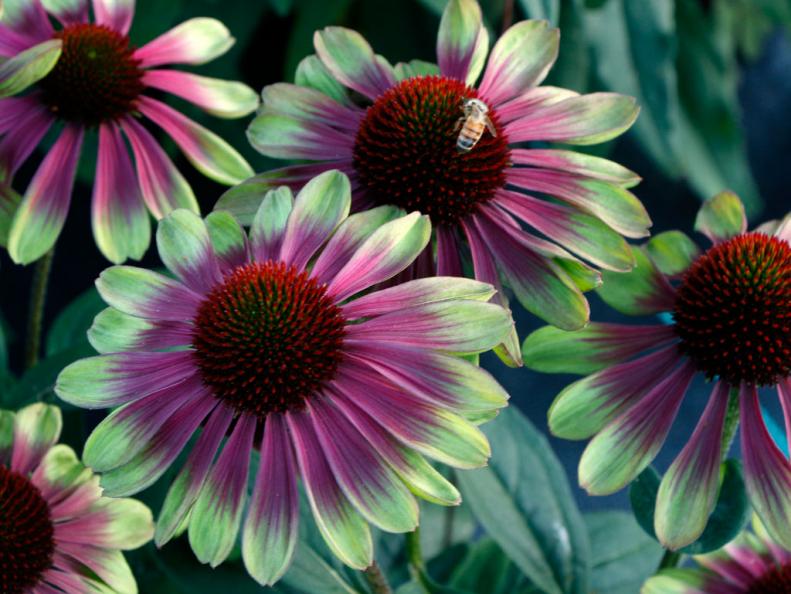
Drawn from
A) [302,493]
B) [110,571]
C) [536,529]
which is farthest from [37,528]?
[536,529]

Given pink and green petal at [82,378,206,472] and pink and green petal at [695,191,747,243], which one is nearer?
pink and green petal at [82,378,206,472]

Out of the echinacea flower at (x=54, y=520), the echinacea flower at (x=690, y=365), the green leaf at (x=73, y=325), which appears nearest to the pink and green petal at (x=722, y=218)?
the echinacea flower at (x=690, y=365)

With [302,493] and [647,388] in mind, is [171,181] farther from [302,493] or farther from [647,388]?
[647,388]

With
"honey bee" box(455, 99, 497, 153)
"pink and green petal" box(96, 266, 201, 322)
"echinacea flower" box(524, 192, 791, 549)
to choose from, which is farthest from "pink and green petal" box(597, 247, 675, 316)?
"pink and green petal" box(96, 266, 201, 322)

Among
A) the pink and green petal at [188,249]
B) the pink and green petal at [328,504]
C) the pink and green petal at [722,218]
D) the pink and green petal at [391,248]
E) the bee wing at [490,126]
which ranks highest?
the bee wing at [490,126]

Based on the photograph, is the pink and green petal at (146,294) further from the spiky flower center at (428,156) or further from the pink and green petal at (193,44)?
the pink and green petal at (193,44)

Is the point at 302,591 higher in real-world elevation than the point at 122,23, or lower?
lower

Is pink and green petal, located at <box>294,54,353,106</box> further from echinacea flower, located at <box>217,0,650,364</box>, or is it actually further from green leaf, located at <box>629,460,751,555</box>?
green leaf, located at <box>629,460,751,555</box>
